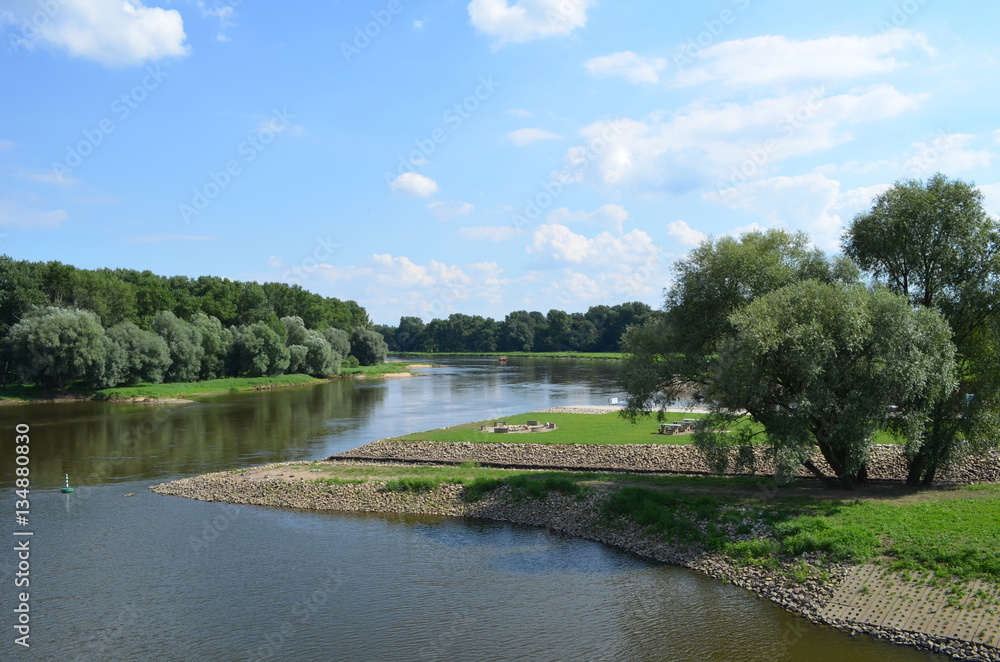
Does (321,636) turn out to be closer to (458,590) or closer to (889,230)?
(458,590)

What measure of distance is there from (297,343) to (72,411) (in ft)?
167

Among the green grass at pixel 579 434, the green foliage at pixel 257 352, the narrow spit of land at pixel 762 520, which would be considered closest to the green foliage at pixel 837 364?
the narrow spit of land at pixel 762 520

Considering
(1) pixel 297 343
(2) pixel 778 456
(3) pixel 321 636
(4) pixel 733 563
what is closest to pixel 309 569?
(3) pixel 321 636

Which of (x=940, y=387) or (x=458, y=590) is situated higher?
(x=940, y=387)

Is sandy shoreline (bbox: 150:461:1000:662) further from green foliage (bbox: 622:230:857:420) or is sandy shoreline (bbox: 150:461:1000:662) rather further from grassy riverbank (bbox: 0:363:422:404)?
grassy riverbank (bbox: 0:363:422:404)

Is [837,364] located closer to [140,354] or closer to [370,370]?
[140,354]

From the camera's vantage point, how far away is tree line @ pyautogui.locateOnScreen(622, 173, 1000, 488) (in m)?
24.0

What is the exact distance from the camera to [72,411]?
228 feet

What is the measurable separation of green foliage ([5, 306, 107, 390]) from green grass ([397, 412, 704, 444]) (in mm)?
52405

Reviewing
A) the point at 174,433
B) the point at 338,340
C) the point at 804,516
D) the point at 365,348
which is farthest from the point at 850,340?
the point at 365,348

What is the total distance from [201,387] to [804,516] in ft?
275

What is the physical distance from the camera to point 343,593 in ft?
72.5

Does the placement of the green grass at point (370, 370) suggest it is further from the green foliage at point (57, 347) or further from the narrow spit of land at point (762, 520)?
the narrow spit of land at point (762, 520)

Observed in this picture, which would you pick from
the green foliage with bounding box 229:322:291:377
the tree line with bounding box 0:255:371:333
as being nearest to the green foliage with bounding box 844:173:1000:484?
the green foliage with bounding box 229:322:291:377
